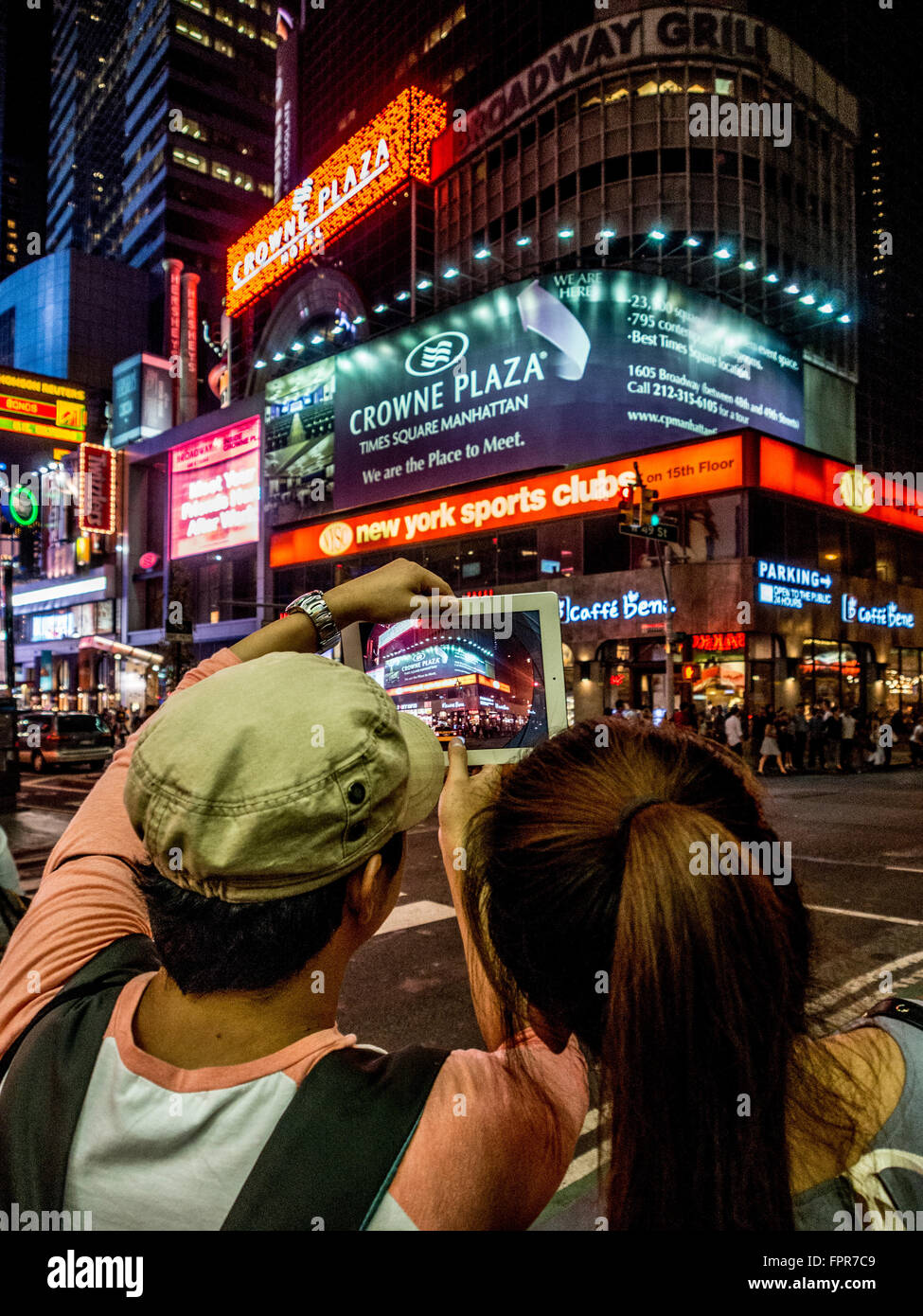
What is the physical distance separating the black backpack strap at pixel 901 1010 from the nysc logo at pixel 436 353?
1329 inches

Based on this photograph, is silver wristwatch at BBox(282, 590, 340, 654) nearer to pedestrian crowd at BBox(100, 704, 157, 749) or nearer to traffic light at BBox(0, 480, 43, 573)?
traffic light at BBox(0, 480, 43, 573)

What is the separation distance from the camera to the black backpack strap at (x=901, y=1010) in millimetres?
1091

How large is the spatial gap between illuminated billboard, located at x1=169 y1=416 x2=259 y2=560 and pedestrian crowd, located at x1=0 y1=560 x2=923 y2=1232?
4139 centimetres

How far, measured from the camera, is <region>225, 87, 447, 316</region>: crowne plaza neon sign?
118 ft

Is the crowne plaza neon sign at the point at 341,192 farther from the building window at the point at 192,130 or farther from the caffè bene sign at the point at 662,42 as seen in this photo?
the building window at the point at 192,130

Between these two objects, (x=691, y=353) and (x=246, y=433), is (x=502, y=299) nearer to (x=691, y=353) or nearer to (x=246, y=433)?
(x=691, y=353)

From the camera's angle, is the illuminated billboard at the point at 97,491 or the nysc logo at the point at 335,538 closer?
the nysc logo at the point at 335,538

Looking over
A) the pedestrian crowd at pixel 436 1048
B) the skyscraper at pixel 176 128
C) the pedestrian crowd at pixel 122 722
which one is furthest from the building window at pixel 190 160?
the pedestrian crowd at pixel 436 1048

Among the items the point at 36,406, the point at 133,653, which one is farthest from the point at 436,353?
the point at 36,406

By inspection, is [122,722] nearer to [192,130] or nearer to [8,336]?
[8,336]

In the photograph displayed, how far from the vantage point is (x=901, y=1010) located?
1.12 m

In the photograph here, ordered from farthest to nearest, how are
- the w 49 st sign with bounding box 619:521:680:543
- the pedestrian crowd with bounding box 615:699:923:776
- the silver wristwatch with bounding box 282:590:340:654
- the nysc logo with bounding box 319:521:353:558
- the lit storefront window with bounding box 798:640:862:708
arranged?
the nysc logo with bounding box 319:521:353:558
the lit storefront window with bounding box 798:640:862:708
the pedestrian crowd with bounding box 615:699:923:776
the w 49 st sign with bounding box 619:521:680:543
the silver wristwatch with bounding box 282:590:340:654

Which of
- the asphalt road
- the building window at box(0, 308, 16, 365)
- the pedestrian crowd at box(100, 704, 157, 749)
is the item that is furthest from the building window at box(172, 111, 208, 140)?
the asphalt road

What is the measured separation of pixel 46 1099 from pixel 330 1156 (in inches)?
16.1
